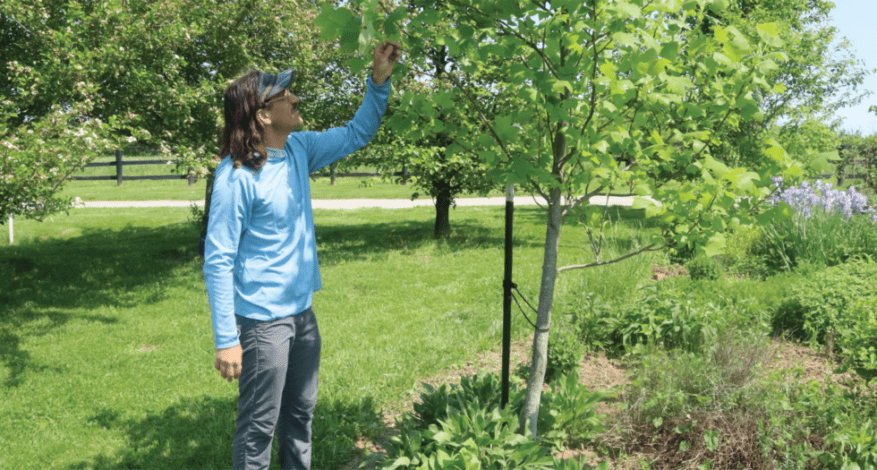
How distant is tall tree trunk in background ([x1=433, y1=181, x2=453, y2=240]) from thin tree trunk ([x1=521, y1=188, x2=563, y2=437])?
289 inches

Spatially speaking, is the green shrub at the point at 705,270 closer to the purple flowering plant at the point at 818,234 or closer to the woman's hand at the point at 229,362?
the purple flowering plant at the point at 818,234

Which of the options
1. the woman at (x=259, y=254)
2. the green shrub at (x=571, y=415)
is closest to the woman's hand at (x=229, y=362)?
the woman at (x=259, y=254)

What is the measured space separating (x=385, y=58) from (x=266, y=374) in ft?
4.66

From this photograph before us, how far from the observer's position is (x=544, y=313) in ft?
9.39

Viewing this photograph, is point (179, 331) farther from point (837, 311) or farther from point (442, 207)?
point (837, 311)

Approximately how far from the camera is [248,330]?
2.26m

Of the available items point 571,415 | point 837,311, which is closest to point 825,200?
point 837,311

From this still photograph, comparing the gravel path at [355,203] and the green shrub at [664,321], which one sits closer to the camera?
the green shrub at [664,321]

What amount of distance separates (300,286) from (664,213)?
1.60 meters

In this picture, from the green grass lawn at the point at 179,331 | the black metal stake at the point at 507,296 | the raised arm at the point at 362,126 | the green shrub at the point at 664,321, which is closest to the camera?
the raised arm at the point at 362,126

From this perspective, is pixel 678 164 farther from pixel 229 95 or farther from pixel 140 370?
pixel 140 370

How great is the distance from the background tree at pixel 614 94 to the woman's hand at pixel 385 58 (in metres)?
0.08

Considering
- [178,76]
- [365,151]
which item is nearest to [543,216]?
[365,151]

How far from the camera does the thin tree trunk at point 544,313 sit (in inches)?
110
